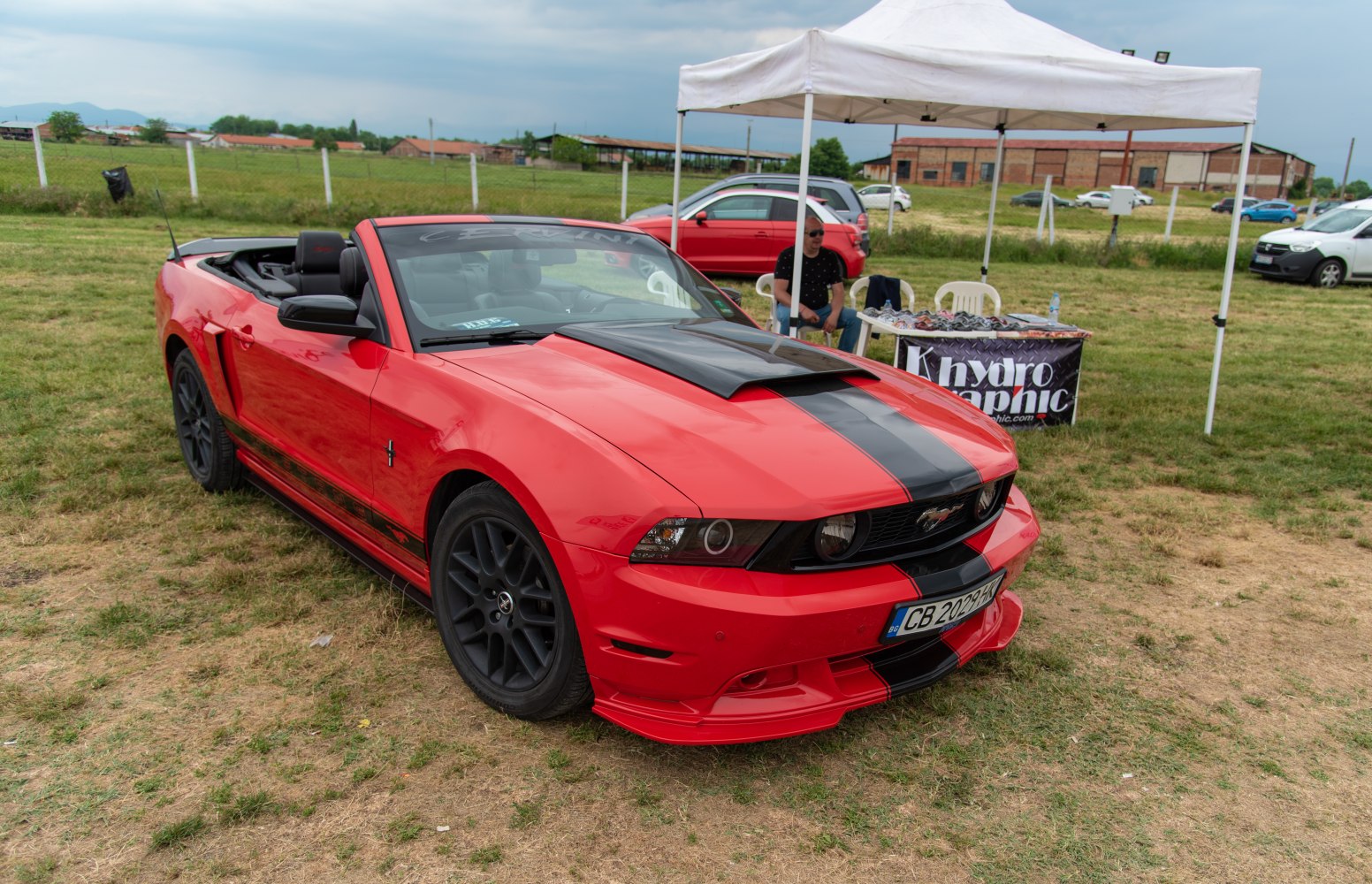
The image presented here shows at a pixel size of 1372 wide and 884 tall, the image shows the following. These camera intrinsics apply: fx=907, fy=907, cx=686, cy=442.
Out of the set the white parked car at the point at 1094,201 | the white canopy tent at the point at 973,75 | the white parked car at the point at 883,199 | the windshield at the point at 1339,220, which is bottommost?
the windshield at the point at 1339,220

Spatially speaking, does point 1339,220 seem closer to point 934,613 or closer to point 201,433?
point 934,613

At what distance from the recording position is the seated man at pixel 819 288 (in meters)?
7.35

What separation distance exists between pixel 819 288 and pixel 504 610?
546cm

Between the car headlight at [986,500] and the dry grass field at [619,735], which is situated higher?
the car headlight at [986,500]

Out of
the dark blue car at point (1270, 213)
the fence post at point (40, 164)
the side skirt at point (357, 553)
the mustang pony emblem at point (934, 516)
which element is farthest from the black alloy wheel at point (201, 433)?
the dark blue car at point (1270, 213)

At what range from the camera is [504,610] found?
106 inches

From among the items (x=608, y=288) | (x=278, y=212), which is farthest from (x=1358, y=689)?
(x=278, y=212)

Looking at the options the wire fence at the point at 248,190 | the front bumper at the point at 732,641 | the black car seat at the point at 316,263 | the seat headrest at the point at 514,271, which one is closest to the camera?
the front bumper at the point at 732,641

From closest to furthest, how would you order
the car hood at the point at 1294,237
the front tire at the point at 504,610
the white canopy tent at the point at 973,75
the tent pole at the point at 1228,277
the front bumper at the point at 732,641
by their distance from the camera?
the front bumper at the point at 732,641 → the front tire at the point at 504,610 → the white canopy tent at the point at 973,75 → the tent pole at the point at 1228,277 → the car hood at the point at 1294,237

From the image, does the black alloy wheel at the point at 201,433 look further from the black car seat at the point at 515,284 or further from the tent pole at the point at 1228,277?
the tent pole at the point at 1228,277

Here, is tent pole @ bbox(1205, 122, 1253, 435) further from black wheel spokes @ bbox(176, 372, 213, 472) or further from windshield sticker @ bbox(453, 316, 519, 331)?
black wheel spokes @ bbox(176, 372, 213, 472)

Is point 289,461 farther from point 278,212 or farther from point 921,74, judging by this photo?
point 278,212

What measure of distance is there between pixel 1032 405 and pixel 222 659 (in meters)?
5.45

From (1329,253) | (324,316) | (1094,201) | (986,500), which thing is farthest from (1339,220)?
(1094,201)
